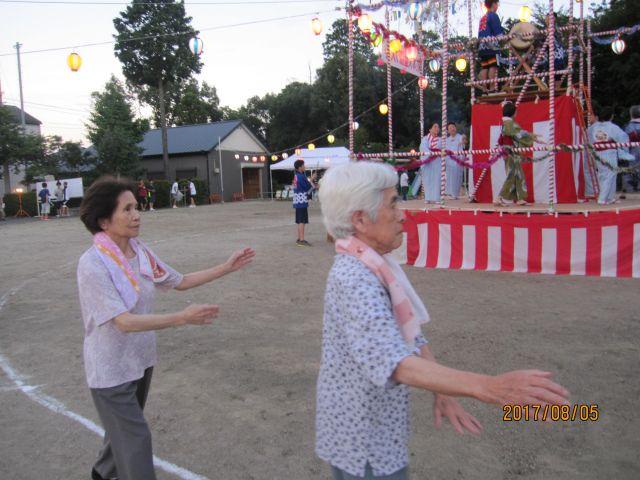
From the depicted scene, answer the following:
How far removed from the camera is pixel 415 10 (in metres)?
9.52

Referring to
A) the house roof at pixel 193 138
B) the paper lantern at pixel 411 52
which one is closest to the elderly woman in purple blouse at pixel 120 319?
the paper lantern at pixel 411 52

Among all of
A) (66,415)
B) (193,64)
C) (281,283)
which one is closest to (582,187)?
(281,283)

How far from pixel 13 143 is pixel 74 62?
16.1 m

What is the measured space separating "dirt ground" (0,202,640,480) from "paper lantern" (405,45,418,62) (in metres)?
4.41

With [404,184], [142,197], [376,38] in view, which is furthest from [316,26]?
[142,197]

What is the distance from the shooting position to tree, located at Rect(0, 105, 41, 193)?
25.4 metres

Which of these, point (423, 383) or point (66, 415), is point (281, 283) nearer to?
point (66, 415)

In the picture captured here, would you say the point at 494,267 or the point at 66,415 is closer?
the point at 66,415

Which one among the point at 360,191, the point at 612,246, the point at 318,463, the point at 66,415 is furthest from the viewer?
the point at 612,246

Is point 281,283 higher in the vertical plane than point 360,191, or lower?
lower

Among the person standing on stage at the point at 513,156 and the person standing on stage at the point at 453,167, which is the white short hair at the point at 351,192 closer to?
the person standing on stage at the point at 513,156

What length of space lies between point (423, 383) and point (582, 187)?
9.63 m

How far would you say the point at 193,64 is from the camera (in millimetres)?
33906

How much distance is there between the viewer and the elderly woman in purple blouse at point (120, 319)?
87.3 inches
